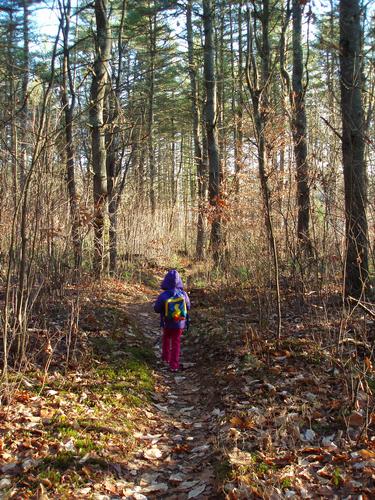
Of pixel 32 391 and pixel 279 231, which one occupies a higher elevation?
pixel 279 231

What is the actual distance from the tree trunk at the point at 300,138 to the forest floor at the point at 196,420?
2.39 meters

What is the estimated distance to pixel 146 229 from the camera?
45.5 feet

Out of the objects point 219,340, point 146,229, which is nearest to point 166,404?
point 219,340

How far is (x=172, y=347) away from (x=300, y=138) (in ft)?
13.8

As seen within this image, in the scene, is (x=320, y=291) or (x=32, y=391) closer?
(x=32, y=391)

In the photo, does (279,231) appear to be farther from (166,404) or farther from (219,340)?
(166,404)

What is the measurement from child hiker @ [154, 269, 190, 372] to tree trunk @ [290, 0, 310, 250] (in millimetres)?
2401

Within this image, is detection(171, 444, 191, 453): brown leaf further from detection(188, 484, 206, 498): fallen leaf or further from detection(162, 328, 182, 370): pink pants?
detection(162, 328, 182, 370): pink pants

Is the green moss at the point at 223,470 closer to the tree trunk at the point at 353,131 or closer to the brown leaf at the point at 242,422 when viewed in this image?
the brown leaf at the point at 242,422

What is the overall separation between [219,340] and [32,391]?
3.06 metres

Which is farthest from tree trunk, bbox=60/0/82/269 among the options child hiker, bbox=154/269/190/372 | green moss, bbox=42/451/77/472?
green moss, bbox=42/451/77/472

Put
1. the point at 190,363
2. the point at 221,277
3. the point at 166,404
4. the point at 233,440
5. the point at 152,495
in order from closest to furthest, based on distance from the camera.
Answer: the point at 152,495
the point at 233,440
the point at 166,404
the point at 190,363
the point at 221,277

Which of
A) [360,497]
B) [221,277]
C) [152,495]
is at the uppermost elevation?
[221,277]

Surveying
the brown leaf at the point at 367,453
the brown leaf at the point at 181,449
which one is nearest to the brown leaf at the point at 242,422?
the brown leaf at the point at 181,449
